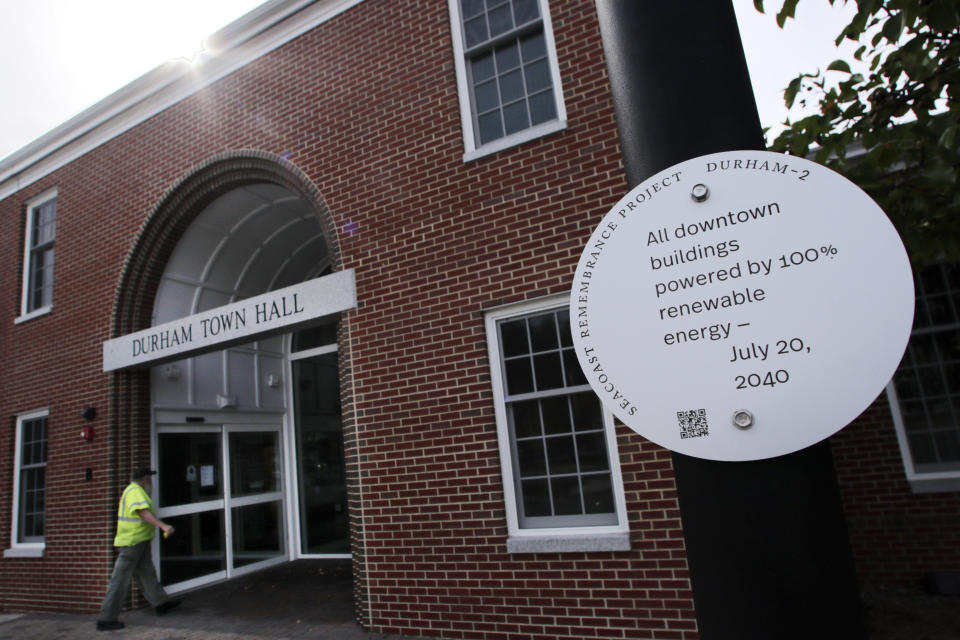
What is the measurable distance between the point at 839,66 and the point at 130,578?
8.80 meters

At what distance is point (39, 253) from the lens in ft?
35.3

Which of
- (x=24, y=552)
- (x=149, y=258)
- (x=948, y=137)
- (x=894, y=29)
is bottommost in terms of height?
(x=24, y=552)

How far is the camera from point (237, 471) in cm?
987

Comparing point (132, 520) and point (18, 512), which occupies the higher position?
point (18, 512)

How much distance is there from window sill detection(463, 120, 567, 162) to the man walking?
5.70 metres

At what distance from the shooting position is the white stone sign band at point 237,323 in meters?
6.76

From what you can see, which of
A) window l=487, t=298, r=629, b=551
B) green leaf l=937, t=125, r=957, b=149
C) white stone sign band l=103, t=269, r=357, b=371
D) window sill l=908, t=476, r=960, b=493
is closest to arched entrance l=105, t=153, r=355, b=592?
white stone sign band l=103, t=269, r=357, b=371

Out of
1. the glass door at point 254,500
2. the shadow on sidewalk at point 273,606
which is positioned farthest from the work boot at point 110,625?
the glass door at point 254,500

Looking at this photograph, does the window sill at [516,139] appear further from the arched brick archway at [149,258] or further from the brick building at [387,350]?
the arched brick archway at [149,258]

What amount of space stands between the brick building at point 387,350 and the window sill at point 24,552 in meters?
0.05

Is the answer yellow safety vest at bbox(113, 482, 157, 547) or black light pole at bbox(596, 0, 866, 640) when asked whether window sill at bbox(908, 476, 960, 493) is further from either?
yellow safety vest at bbox(113, 482, 157, 547)

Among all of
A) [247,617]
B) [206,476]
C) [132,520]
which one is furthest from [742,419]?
[206,476]

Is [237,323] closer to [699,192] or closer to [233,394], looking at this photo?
[233,394]

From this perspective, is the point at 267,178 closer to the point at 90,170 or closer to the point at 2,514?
the point at 90,170
